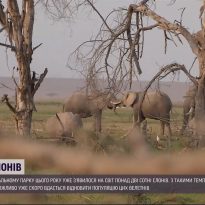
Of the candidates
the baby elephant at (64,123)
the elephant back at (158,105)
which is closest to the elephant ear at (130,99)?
the elephant back at (158,105)

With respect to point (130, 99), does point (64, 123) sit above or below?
below

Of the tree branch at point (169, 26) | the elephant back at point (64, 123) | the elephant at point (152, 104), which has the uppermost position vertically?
the tree branch at point (169, 26)

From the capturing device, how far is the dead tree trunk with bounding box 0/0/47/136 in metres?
10.6

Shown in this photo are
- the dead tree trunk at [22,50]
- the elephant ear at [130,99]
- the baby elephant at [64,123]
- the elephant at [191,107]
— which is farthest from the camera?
the elephant ear at [130,99]

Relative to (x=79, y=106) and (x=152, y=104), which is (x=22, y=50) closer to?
(x=152, y=104)

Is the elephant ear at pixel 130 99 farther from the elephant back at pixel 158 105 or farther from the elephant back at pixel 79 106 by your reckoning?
the elephant back at pixel 79 106

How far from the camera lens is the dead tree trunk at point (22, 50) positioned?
1057cm

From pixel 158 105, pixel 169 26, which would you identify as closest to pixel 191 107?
pixel 169 26

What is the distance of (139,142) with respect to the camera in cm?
591

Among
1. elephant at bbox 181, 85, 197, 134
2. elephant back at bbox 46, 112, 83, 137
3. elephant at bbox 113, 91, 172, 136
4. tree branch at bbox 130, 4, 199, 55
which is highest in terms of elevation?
tree branch at bbox 130, 4, 199, 55

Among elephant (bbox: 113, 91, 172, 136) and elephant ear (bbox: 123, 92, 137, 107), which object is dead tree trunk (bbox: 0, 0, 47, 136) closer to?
elephant (bbox: 113, 91, 172, 136)

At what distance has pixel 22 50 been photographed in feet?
34.5

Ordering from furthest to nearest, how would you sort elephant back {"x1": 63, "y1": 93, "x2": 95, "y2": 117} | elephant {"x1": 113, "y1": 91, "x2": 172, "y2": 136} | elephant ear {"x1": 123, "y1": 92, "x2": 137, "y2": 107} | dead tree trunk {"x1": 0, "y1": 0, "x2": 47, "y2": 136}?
elephant back {"x1": 63, "y1": 93, "x2": 95, "y2": 117}, elephant ear {"x1": 123, "y1": 92, "x2": 137, "y2": 107}, elephant {"x1": 113, "y1": 91, "x2": 172, "y2": 136}, dead tree trunk {"x1": 0, "y1": 0, "x2": 47, "y2": 136}

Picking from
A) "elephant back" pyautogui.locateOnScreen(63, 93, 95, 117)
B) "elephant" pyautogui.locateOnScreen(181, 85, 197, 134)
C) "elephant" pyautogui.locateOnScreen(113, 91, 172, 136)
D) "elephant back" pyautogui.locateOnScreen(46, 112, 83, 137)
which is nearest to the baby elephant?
"elephant back" pyautogui.locateOnScreen(46, 112, 83, 137)
